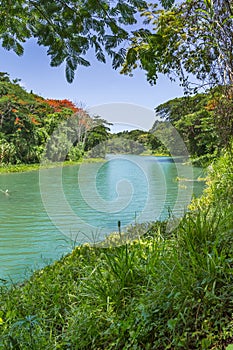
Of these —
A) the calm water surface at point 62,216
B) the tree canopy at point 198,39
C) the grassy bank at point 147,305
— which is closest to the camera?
the grassy bank at point 147,305

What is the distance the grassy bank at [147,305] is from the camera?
110 cm

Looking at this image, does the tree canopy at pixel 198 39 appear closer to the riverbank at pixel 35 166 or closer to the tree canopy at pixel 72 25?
the tree canopy at pixel 72 25

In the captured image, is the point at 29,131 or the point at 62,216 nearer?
the point at 62,216

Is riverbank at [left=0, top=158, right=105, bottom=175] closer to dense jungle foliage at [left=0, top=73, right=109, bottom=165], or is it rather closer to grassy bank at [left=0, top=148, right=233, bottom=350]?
dense jungle foliage at [left=0, top=73, right=109, bottom=165]

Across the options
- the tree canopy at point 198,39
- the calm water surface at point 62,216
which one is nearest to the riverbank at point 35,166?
the calm water surface at point 62,216

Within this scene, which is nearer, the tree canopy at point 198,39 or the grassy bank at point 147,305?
the grassy bank at point 147,305

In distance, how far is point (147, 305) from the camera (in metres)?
1.21

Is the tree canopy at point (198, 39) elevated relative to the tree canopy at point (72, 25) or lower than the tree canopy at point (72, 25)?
elevated

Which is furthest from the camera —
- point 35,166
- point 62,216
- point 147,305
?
point 35,166

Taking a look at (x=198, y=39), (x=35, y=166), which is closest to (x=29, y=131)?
(x=35, y=166)

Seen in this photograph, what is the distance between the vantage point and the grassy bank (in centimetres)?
110

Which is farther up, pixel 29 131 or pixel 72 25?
pixel 29 131

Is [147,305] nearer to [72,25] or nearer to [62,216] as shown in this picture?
[72,25]

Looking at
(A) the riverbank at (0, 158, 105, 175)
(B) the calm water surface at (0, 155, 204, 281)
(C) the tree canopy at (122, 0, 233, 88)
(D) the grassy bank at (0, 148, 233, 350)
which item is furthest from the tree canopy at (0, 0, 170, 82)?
(A) the riverbank at (0, 158, 105, 175)
